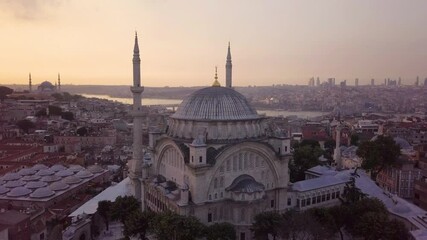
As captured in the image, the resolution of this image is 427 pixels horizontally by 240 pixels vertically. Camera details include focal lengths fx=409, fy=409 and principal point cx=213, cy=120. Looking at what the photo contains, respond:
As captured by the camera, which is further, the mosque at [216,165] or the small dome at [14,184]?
the small dome at [14,184]

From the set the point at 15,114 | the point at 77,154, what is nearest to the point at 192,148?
the point at 77,154

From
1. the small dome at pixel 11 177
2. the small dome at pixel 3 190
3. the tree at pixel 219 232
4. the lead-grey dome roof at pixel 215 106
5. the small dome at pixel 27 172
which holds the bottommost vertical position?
the small dome at pixel 3 190

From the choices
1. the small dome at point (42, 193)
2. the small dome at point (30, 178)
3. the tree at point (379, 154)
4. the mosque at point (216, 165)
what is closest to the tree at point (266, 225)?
the mosque at point (216, 165)

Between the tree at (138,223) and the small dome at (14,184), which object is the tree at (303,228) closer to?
the tree at (138,223)

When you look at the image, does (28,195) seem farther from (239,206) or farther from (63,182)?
(239,206)

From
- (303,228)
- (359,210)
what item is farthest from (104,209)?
(359,210)

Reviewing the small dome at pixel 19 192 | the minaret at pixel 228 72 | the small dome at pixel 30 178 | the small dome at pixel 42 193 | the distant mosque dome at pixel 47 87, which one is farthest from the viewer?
the distant mosque dome at pixel 47 87

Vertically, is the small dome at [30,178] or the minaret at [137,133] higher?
the minaret at [137,133]

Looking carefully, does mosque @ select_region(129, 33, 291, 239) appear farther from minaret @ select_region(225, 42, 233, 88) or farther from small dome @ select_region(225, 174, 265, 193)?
minaret @ select_region(225, 42, 233, 88)
